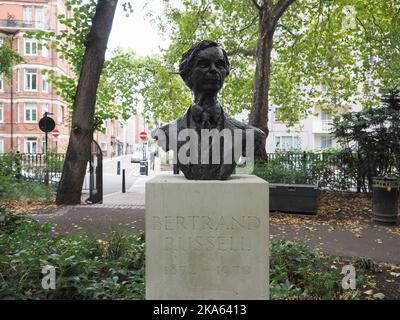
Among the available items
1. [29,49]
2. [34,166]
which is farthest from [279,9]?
[29,49]

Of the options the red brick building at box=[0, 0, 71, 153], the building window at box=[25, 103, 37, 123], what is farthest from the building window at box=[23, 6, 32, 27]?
the building window at box=[25, 103, 37, 123]

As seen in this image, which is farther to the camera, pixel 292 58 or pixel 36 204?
pixel 292 58

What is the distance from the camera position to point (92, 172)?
1220 centimetres

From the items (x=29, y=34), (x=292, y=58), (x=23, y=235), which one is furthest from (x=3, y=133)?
(x=23, y=235)

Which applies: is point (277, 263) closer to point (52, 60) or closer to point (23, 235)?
point (23, 235)

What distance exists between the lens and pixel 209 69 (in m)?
3.70

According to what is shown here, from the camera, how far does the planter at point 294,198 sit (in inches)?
379

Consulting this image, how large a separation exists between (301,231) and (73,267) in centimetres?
528

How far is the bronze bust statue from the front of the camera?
12.3 feet

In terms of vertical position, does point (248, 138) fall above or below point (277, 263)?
above

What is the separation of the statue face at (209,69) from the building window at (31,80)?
41.0 meters

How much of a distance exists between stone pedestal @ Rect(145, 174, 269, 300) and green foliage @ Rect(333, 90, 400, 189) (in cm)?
919

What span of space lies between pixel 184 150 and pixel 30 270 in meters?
2.23

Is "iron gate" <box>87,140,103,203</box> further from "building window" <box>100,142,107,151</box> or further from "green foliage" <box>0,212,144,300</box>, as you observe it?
"building window" <box>100,142,107,151</box>
